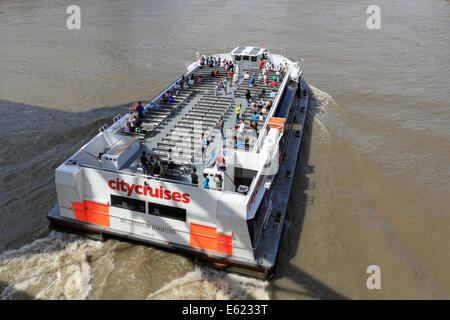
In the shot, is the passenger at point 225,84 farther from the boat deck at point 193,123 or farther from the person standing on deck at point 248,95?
the person standing on deck at point 248,95

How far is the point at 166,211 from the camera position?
47.1ft

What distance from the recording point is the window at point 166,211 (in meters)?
14.2

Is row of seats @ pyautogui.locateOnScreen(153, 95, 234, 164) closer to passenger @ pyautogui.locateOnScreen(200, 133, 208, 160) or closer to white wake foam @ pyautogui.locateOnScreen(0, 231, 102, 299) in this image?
passenger @ pyautogui.locateOnScreen(200, 133, 208, 160)

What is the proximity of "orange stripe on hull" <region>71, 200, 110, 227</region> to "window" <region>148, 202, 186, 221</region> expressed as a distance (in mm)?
2044

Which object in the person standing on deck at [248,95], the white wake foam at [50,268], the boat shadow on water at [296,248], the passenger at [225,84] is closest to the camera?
the white wake foam at [50,268]

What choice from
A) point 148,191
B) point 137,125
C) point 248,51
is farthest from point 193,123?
point 248,51

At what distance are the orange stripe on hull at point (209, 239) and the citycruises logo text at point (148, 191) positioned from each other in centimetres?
123

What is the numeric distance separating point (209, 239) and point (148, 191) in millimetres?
3049

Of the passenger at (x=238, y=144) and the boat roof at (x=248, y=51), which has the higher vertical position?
the boat roof at (x=248, y=51)

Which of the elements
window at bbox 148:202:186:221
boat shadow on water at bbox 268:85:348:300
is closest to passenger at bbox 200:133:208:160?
window at bbox 148:202:186:221

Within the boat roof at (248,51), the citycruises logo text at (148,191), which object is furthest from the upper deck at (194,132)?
the boat roof at (248,51)

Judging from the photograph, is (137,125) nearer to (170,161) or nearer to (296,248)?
(170,161)

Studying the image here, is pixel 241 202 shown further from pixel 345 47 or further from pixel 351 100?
pixel 345 47

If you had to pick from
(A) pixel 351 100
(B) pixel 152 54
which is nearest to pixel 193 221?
(A) pixel 351 100
